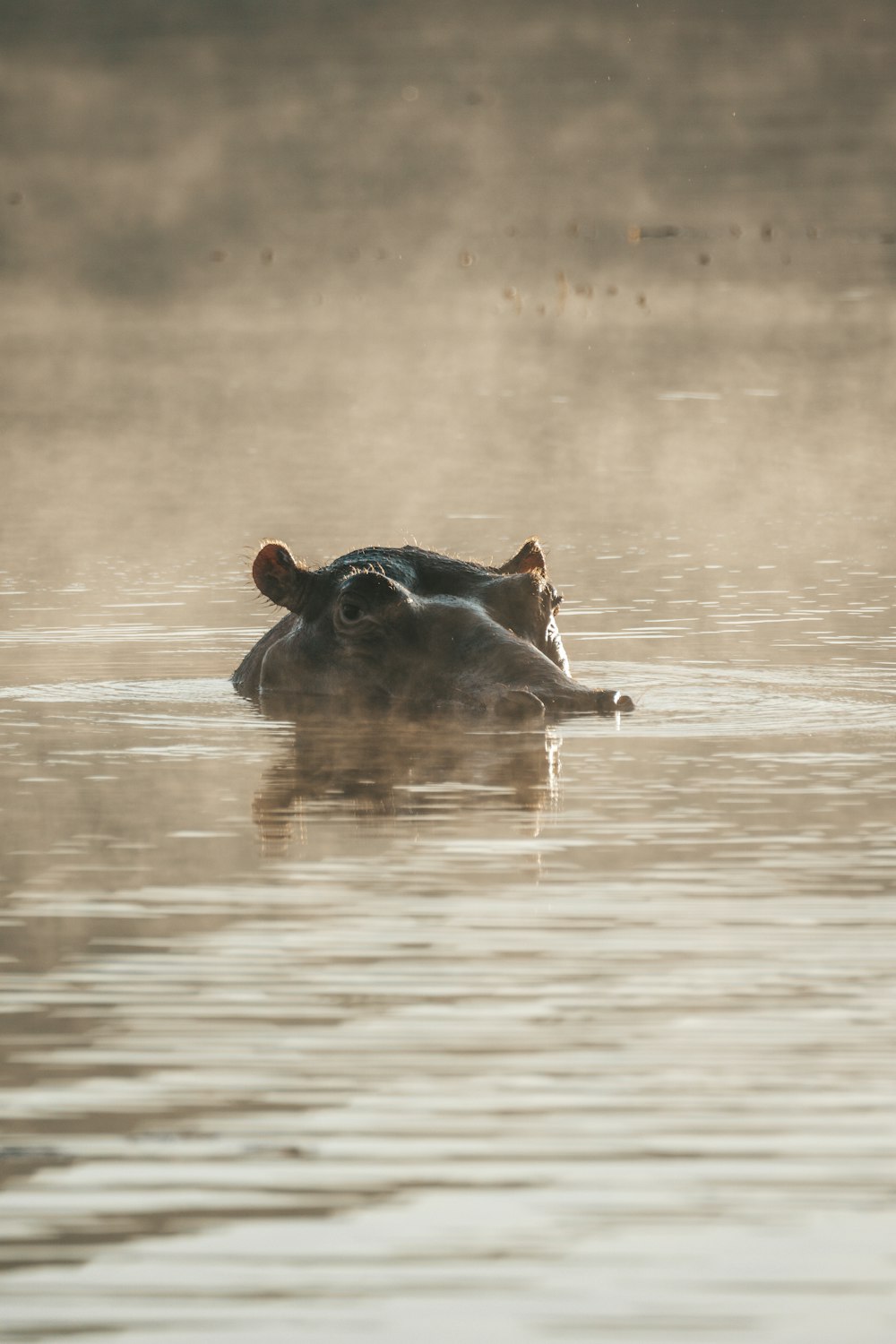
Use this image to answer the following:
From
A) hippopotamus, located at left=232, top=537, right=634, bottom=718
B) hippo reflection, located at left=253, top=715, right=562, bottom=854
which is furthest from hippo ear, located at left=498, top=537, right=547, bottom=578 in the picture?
hippo reflection, located at left=253, top=715, right=562, bottom=854

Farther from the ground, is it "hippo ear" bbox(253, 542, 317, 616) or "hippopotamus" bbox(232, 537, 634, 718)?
"hippo ear" bbox(253, 542, 317, 616)

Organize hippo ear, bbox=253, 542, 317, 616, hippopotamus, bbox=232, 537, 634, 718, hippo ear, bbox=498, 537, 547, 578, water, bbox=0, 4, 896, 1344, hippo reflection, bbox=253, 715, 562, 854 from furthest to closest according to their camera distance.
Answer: hippo ear, bbox=498, 537, 547, 578
hippo ear, bbox=253, 542, 317, 616
hippopotamus, bbox=232, 537, 634, 718
hippo reflection, bbox=253, 715, 562, 854
water, bbox=0, 4, 896, 1344

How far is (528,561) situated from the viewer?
44.6 feet

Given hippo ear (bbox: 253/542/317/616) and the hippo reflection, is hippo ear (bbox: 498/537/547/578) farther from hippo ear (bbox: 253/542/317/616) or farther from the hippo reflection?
the hippo reflection

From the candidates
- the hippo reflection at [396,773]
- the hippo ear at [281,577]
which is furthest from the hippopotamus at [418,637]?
the hippo reflection at [396,773]

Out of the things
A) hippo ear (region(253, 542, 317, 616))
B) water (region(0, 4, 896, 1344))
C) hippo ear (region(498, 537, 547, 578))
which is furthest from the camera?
hippo ear (region(498, 537, 547, 578))

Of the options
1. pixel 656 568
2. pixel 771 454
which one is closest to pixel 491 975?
pixel 656 568

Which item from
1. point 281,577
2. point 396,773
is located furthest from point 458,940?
point 281,577

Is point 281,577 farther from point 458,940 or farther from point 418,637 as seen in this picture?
point 458,940

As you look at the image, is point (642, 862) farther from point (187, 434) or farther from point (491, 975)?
point (187, 434)

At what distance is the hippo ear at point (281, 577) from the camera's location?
512 inches

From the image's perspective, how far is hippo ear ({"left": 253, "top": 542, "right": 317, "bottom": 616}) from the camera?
42.7ft

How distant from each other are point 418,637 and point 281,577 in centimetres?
99

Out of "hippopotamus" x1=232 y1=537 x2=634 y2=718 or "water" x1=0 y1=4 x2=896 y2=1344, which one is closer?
"water" x1=0 y1=4 x2=896 y2=1344
